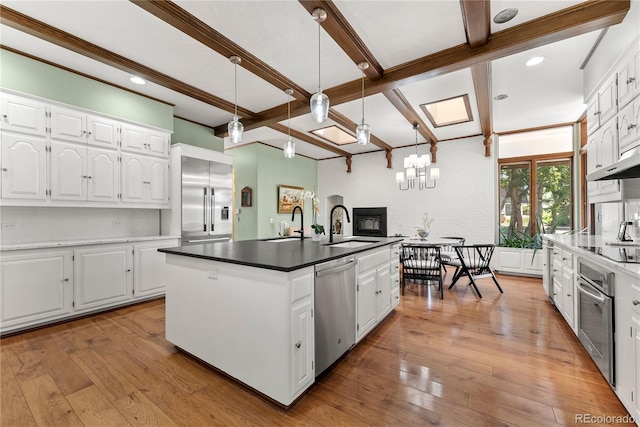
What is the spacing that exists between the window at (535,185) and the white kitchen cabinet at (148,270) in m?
6.35

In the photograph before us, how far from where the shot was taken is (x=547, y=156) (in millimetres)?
5328

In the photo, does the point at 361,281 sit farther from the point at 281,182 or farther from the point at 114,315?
the point at 281,182

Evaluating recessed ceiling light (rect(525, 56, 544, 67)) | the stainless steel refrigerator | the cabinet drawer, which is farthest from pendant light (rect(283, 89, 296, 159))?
recessed ceiling light (rect(525, 56, 544, 67))

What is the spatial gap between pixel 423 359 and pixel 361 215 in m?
5.30

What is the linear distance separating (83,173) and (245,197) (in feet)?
11.3

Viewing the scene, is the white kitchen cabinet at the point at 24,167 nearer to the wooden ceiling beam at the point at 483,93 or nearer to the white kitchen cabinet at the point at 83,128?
the white kitchen cabinet at the point at 83,128

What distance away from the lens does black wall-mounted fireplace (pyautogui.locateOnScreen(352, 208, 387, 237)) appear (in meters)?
7.06

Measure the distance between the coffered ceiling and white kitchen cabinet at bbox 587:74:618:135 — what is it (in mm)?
464

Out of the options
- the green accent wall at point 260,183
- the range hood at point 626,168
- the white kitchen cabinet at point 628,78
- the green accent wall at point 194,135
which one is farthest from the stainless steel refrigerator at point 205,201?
the white kitchen cabinet at point 628,78

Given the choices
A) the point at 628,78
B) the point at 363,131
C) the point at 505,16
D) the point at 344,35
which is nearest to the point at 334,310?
the point at 363,131

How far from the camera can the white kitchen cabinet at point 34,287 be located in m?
2.70

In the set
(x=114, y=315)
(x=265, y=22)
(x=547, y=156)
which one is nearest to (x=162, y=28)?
(x=265, y=22)

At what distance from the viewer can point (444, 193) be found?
6.25 meters

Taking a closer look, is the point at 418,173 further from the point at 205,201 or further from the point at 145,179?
the point at 145,179
